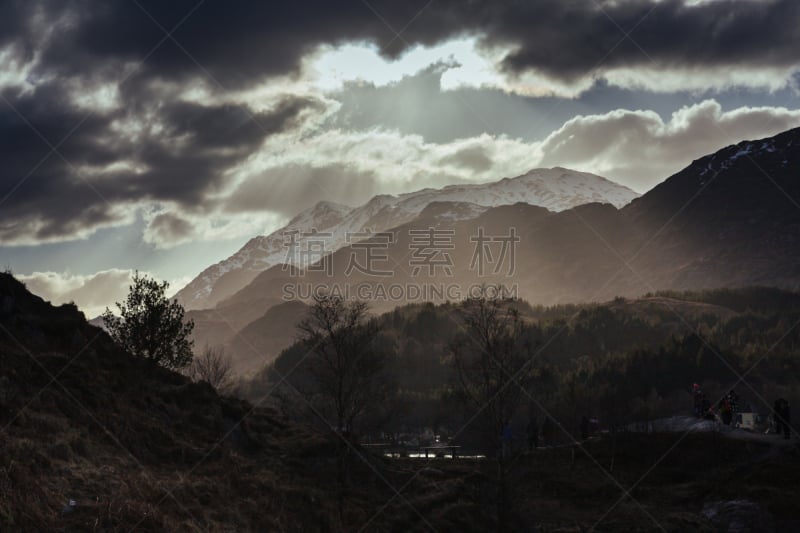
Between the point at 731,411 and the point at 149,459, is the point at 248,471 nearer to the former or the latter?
the point at 149,459

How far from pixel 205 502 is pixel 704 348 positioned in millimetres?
168743

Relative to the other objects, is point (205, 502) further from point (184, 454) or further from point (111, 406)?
point (111, 406)

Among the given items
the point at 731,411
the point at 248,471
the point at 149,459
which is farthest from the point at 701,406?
the point at 149,459

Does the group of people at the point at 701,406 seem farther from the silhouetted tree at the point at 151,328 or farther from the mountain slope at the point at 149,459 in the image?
the silhouetted tree at the point at 151,328

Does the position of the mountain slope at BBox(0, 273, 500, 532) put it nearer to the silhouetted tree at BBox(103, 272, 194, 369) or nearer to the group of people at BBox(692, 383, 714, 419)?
the silhouetted tree at BBox(103, 272, 194, 369)

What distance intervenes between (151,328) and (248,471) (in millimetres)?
19822

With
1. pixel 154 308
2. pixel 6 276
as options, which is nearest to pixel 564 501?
pixel 154 308

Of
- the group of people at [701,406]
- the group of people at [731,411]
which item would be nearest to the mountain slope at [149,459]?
the group of people at [731,411]

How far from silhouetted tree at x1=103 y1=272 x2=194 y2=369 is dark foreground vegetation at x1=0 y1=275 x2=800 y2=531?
7.06 m

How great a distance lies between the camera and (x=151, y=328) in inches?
1930

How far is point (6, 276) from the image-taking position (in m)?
39.4

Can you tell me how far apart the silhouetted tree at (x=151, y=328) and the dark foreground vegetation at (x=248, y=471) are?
7055 mm

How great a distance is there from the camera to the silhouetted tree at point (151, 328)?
48.8 meters

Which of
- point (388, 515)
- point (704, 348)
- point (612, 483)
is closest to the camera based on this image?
point (388, 515)
